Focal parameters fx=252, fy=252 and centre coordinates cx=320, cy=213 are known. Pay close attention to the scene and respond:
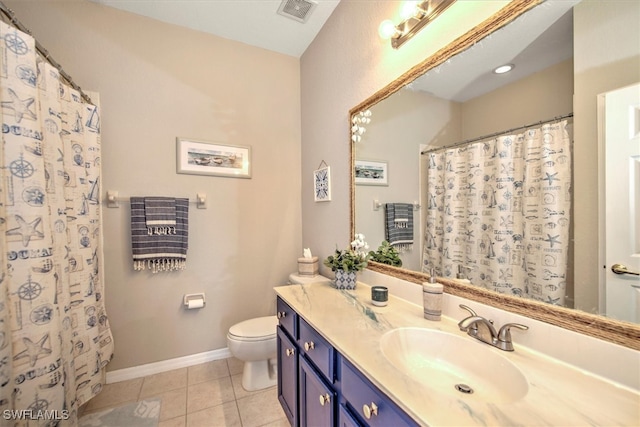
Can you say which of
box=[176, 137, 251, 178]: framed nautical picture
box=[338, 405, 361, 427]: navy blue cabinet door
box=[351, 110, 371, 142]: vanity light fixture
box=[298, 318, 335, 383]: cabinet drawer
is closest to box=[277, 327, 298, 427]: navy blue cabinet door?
box=[298, 318, 335, 383]: cabinet drawer

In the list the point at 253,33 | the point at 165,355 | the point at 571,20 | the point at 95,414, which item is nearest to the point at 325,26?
the point at 253,33

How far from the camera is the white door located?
649mm

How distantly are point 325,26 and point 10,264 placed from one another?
240cm

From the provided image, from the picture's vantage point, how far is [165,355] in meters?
2.05

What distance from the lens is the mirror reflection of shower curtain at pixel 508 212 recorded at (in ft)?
2.64

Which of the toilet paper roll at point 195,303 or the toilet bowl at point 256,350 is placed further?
the toilet paper roll at point 195,303

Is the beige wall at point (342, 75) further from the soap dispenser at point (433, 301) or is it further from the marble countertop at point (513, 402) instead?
the marble countertop at point (513, 402)

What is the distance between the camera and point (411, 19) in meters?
1.25

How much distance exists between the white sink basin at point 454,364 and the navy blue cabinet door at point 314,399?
0.31m

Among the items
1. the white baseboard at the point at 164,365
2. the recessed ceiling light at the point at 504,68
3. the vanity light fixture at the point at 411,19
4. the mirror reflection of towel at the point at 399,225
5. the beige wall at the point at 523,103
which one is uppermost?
the vanity light fixture at the point at 411,19

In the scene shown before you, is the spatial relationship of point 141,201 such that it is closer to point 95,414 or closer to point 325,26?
point 95,414

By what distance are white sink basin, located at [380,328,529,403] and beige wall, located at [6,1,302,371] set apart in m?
1.66

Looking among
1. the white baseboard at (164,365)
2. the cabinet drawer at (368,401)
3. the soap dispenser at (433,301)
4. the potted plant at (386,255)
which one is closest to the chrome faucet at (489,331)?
the soap dispenser at (433,301)

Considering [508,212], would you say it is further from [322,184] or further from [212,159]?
[212,159]
